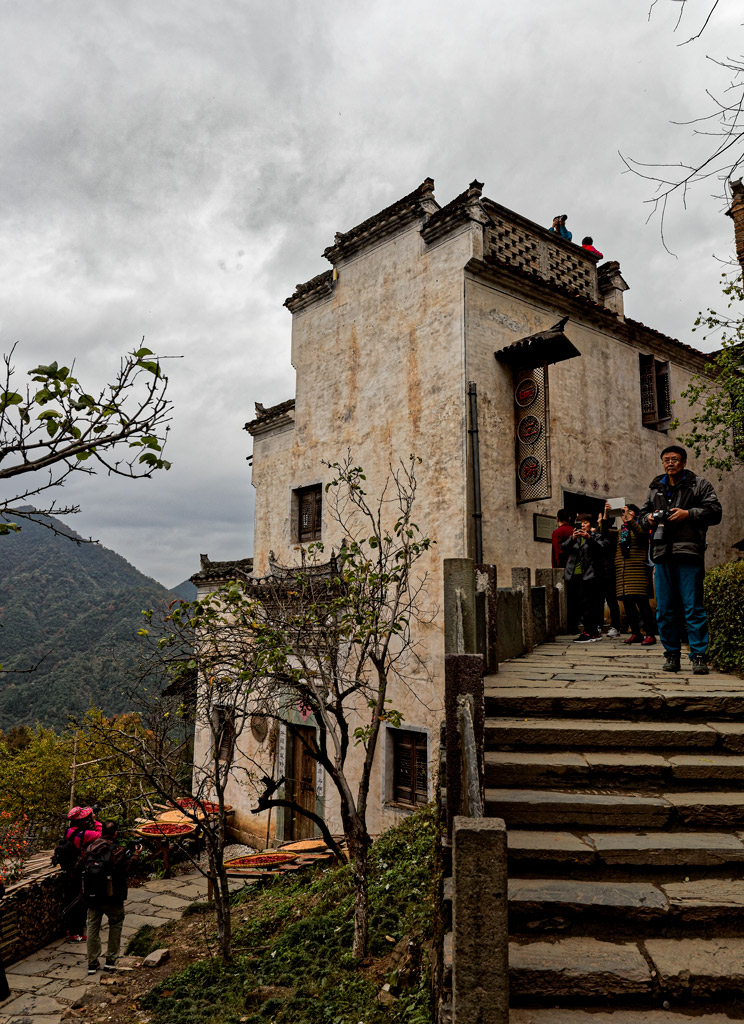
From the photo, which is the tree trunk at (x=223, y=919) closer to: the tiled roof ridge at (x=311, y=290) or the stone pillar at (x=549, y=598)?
the stone pillar at (x=549, y=598)

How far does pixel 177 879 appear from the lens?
12625mm

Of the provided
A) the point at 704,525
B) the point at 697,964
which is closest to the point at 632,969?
the point at 697,964

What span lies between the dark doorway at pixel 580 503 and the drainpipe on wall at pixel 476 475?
2.35 m

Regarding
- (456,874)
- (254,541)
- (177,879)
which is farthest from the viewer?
(254,541)

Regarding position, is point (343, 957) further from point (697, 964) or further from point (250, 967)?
point (697, 964)

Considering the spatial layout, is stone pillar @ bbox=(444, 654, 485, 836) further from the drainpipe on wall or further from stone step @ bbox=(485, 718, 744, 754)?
the drainpipe on wall

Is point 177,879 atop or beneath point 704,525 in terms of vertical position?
beneath

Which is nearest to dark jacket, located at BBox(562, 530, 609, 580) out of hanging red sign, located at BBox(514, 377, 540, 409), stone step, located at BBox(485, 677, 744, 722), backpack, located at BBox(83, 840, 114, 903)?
hanging red sign, located at BBox(514, 377, 540, 409)

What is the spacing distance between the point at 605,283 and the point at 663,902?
1377cm

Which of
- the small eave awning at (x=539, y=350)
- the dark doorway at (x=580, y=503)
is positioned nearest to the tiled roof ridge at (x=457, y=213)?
the small eave awning at (x=539, y=350)

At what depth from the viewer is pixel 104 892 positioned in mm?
8078

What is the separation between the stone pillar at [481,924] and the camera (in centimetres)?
247

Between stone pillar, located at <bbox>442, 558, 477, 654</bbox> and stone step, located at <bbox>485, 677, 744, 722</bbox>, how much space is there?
2.09 ft

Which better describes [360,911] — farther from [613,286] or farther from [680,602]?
[613,286]
